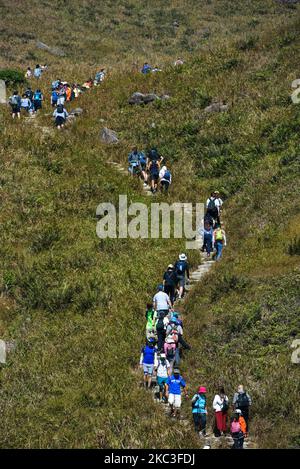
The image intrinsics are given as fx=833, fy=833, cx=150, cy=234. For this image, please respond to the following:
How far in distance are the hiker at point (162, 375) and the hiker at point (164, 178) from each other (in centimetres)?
1475

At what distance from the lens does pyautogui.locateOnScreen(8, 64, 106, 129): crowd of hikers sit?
41.0 meters

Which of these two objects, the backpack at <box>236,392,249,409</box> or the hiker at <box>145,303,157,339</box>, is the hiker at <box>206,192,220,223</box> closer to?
the hiker at <box>145,303,157,339</box>

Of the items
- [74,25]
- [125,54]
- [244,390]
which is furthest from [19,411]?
Answer: [74,25]

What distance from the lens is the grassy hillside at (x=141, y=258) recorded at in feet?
61.8

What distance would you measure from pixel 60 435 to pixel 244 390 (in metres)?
4.17

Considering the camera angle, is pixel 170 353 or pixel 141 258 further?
pixel 141 258

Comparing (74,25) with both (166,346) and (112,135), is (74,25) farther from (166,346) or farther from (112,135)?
(166,346)

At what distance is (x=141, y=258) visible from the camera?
1097 inches

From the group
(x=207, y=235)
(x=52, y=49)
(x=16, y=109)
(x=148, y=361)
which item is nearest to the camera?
(x=148, y=361)

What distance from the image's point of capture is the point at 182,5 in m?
85.6

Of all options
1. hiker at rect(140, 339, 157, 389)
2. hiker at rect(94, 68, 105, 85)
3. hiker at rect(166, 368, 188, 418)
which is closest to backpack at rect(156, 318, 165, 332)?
hiker at rect(140, 339, 157, 389)

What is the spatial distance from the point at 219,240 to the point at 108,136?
14.2 metres

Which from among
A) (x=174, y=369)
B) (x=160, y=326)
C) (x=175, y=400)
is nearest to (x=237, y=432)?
(x=175, y=400)

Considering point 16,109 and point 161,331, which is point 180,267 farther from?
point 16,109
